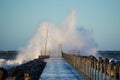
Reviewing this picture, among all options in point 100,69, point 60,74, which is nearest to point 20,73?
point 60,74

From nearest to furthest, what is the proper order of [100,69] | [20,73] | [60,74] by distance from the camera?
[100,69] → [60,74] → [20,73]

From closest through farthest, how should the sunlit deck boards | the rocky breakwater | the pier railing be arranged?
the rocky breakwater < the pier railing < the sunlit deck boards

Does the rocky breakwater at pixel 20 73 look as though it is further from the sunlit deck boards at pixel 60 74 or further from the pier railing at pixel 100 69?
the pier railing at pixel 100 69

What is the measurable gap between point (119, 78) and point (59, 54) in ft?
237

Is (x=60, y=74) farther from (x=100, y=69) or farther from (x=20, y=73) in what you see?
(x=100, y=69)

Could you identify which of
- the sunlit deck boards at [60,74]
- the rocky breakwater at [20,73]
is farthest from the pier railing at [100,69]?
the rocky breakwater at [20,73]

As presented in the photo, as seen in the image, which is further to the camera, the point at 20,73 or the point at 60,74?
the point at 20,73

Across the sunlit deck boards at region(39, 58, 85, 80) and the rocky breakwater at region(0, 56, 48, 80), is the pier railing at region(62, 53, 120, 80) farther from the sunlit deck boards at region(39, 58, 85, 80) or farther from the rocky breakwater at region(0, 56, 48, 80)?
the rocky breakwater at region(0, 56, 48, 80)

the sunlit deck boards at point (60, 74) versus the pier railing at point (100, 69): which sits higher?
the pier railing at point (100, 69)

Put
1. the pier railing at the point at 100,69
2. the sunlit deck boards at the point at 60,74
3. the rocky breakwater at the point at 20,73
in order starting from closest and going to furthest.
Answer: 1. the rocky breakwater at the point at 20,73
2. the pier railing at the point at 100,69
3. the sunlit deck boards at the point at 60,74

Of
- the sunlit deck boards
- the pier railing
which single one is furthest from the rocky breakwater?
the pier railing

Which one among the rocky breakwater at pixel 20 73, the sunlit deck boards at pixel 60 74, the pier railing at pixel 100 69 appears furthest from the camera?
the sunlit deck boards at pixel 60 74

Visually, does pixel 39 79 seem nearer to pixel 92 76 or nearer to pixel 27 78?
pixel 92 76

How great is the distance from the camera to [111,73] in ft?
45.2
